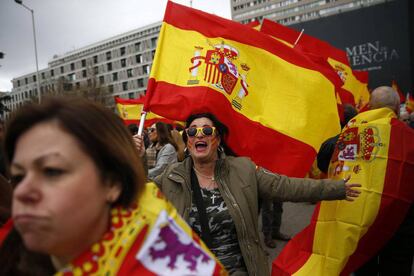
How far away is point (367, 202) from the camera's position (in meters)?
2.50

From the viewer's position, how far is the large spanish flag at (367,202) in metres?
2.51

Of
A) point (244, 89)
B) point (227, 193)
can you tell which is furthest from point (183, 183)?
point (244, 89)

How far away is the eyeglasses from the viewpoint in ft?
8.25

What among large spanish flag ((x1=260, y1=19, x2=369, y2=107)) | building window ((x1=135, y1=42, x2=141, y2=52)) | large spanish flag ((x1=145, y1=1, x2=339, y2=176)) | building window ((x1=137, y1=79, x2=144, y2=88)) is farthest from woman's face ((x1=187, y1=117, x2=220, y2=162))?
building window ((x1=135, y1=42, x2=141, y2=52))

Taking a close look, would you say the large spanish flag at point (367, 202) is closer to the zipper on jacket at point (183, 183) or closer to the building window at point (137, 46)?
the zipper on jacket at point (183, 183)

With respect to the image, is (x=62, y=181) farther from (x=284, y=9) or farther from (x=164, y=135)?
(x=284, y=9)

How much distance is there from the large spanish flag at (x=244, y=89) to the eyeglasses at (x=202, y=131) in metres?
0.47

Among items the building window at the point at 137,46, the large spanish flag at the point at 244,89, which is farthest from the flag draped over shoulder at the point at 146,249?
the building window at the point at 137,46

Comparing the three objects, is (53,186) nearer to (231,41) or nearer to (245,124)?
(245,124)

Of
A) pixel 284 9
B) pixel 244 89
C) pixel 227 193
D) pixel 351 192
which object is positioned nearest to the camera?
pixel 227 193

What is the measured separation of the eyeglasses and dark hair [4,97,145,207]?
1373 mm

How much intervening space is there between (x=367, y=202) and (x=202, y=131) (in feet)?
4.30

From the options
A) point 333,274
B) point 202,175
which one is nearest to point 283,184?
point 202,175

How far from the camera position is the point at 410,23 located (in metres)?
19.5
